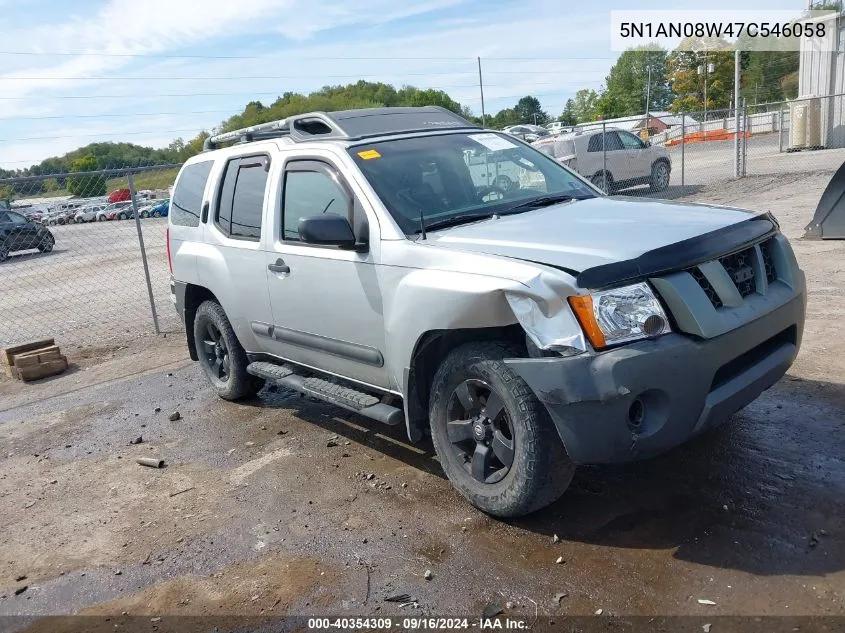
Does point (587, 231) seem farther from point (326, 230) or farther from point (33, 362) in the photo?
point (33, 362)

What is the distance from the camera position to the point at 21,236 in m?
20.3

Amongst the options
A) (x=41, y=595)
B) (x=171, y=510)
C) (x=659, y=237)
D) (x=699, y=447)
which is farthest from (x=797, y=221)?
(x=41, y=595)

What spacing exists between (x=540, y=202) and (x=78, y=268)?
1614 cm

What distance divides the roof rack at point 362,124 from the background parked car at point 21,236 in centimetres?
1659

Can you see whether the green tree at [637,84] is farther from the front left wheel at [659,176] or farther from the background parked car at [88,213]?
the front left wheel at [659,176]

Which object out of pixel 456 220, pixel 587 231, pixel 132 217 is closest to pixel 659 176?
pixel 132 217

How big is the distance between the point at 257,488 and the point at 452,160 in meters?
2.35

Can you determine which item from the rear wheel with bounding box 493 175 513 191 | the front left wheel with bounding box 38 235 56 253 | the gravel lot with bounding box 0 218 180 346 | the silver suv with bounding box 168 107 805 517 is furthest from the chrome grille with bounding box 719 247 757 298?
the front left wheel with bounding box 38 235 56 253

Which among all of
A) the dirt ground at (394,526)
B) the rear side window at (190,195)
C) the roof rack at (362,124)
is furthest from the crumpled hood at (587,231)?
the rear side window at (190,195)

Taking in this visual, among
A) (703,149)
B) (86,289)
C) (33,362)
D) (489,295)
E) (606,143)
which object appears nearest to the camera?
(489,295)

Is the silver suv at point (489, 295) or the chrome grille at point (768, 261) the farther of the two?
the chrome grille at point (768, 261)

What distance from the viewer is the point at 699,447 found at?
4.34 metres

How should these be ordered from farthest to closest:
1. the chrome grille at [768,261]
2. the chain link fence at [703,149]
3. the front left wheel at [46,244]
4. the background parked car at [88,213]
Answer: the background parked car at [88,213] → the front left wheel at [46,244] → the chain link fence at [703,149] → the chrome grille at [768,261]

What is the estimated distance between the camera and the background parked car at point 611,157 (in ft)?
54.7
